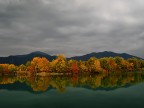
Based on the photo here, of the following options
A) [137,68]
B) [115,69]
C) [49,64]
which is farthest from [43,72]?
[137,68]

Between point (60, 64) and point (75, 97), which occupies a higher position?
point (60, 64)

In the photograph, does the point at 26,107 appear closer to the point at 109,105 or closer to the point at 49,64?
the point at 109,105

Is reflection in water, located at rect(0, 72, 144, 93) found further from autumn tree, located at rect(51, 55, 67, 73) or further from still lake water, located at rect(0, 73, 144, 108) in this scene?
autumn tree, located at rect(51, 55, 67, 73)

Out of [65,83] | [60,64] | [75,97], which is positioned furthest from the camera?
[60,64]

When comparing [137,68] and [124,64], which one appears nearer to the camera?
[124,64]

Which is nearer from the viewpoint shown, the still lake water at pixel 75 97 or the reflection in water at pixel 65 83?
the still lake water at pixel 75 97

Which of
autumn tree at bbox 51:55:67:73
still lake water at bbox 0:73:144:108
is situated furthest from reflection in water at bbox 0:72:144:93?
autumn tree at bbox 51:55:67:73

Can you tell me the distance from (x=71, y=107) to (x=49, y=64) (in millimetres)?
109610

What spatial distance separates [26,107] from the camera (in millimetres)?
32562

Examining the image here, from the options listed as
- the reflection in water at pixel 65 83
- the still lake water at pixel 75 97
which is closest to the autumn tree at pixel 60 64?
the reflection in water at pixel 65 83

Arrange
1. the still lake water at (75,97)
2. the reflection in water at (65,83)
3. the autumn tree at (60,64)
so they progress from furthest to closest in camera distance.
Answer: the autumn tree at (60,64), the reflection in water at (65,83), the still lake water at (75,97)

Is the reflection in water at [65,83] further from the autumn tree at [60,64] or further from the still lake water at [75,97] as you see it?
the autumn tree at [60,64]

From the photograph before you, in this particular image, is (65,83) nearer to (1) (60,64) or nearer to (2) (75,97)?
(2) (75,97)

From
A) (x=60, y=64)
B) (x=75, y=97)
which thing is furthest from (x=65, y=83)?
(x=60, y=64)
